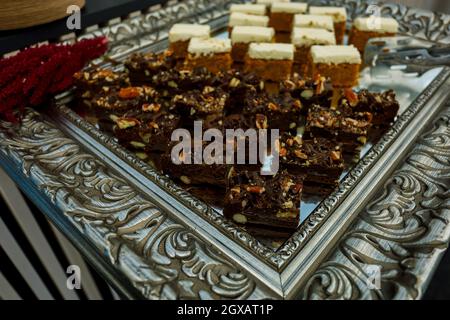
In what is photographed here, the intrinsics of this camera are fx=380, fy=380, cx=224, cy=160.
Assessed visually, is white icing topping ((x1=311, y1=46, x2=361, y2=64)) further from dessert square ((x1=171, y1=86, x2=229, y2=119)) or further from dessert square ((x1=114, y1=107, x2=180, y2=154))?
dessert square ((x1=114, y1=107, x2=180, y2=154))

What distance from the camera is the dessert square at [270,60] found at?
8.56ft

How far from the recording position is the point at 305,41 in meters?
2.77

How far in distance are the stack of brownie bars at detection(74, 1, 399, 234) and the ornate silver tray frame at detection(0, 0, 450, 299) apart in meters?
0.11

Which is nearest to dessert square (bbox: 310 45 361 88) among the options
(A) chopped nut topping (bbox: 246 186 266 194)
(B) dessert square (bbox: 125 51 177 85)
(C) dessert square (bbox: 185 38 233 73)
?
(C) dessert square (bbox: 185 38 233 73)

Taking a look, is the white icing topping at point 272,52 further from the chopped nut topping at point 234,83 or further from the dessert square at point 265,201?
the dessert square at point 265,201

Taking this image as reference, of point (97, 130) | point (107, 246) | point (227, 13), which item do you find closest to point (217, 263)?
point (107, 246)

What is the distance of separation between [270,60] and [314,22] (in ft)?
2.00

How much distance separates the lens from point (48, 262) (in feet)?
8.13

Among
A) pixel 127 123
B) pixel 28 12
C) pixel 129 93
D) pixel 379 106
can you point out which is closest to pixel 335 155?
pixel 379 106

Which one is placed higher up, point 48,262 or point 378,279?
point 378,279

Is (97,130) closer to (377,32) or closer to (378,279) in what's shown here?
(378,279)

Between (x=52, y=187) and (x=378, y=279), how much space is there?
145cm

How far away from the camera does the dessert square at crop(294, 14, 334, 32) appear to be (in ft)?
9.57

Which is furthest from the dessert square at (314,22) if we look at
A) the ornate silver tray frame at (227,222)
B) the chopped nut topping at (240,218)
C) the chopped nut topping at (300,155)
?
the chopped nut topping at (240,218)
